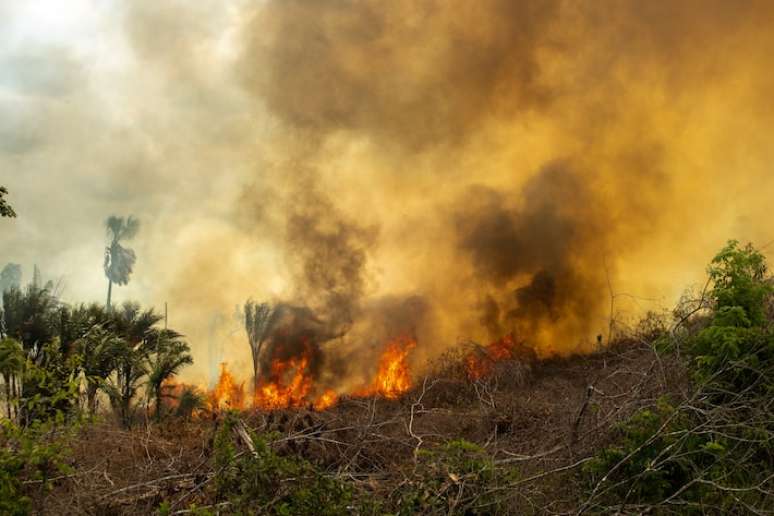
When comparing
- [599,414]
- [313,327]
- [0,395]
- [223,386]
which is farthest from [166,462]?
[313,327]

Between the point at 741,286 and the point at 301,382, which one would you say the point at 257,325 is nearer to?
the point at 301,382

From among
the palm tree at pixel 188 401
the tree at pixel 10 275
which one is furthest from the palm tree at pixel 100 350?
the tree at pixel 10 275

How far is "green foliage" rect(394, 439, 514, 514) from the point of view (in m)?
6.24

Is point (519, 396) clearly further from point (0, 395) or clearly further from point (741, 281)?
point (0, 395)

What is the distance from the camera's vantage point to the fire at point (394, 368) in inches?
960

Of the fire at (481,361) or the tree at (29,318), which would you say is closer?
Result: the fire at (481,361)

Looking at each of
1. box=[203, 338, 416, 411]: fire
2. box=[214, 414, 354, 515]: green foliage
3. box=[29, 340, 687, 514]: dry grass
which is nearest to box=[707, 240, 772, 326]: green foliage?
box=[29, 340, 687, 514]: dry grass

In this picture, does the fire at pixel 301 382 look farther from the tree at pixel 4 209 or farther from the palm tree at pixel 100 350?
the tree at pixel 4 209

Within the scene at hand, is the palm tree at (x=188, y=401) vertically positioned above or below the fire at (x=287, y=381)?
below

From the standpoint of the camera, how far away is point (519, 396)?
1402cm

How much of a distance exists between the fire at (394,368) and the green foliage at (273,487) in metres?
16.2

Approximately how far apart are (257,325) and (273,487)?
27906 millimetres

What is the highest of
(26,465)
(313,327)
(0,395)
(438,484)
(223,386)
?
(313,327)

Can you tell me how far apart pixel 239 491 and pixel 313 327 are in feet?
91.6
